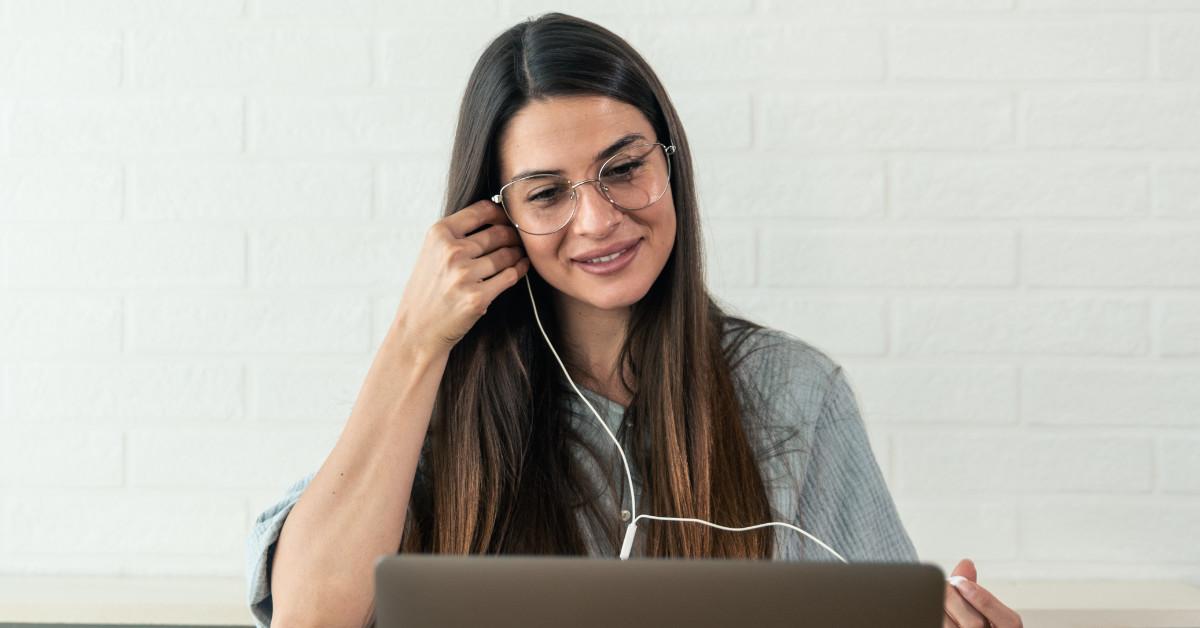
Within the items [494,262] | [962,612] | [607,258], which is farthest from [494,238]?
[962,612]

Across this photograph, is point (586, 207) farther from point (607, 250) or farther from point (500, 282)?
point (500, 282)

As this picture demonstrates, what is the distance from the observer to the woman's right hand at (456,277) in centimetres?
144

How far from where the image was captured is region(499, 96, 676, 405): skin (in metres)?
1.39

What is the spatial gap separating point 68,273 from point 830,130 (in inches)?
52.2

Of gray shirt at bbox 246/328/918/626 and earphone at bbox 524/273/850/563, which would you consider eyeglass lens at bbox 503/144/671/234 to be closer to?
earphone at bbox 524/273/850/563

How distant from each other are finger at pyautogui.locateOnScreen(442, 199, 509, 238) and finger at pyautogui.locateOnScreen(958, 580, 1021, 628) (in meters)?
0.76

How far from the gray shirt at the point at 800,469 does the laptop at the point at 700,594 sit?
71 centimetres

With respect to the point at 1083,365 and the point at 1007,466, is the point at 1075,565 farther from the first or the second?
the point at 1083,365

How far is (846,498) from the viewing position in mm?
1504

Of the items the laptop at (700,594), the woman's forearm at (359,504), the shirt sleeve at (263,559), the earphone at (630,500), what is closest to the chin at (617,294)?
the earphone at (630,500)

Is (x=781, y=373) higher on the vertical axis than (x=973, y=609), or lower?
higher

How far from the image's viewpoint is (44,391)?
1.92 metres

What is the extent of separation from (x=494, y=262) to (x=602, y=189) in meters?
0.19

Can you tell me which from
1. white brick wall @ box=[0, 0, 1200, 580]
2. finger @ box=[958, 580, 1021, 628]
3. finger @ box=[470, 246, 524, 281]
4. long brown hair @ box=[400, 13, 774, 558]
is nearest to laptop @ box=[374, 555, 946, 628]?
finger @ box=[958, 580, 1021, 628]
